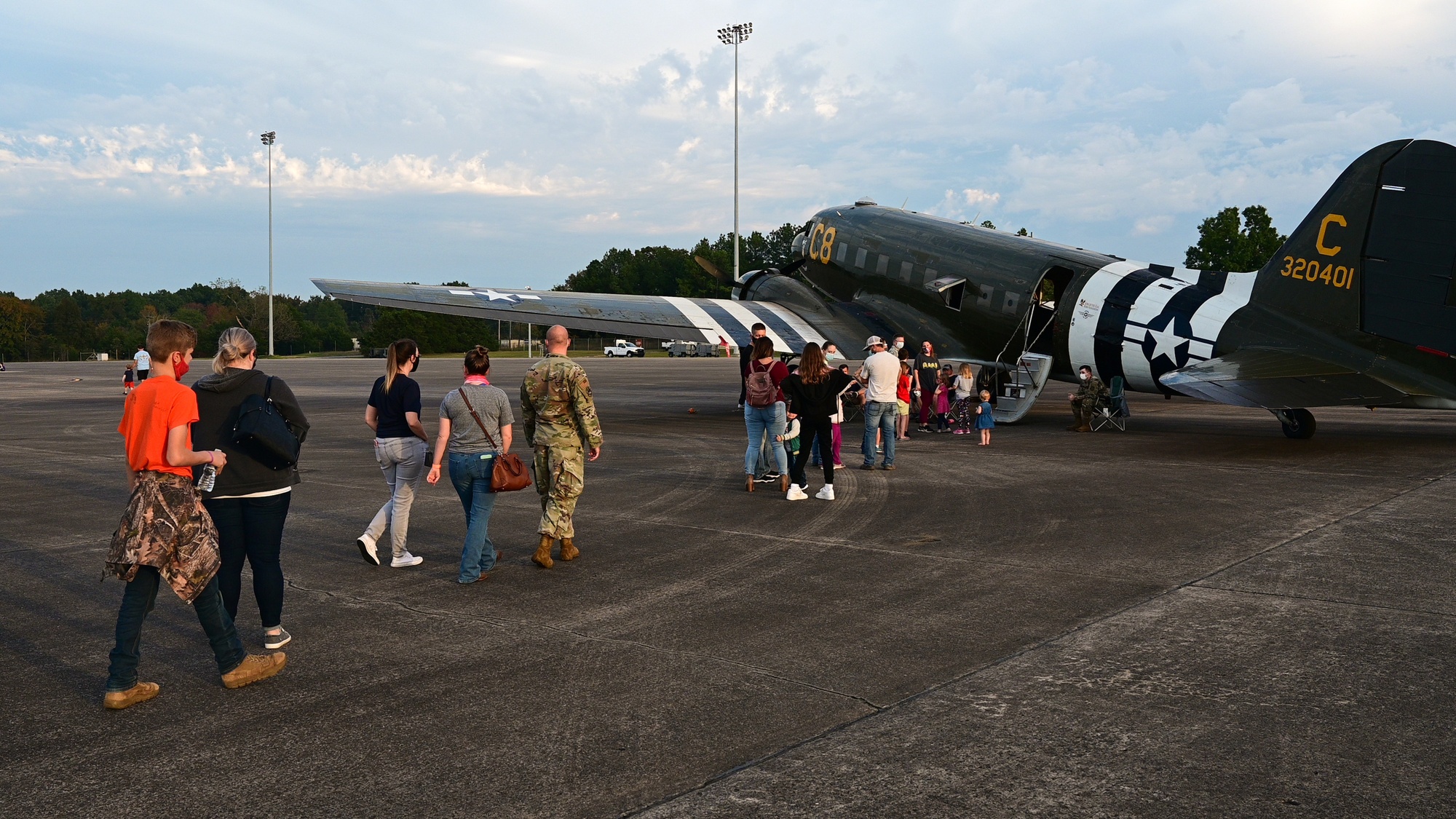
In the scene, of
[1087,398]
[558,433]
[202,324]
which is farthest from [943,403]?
[202,324]

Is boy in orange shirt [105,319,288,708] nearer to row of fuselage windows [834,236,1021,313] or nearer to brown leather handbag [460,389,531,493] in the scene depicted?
brown leather handbag [460,389,531,493]

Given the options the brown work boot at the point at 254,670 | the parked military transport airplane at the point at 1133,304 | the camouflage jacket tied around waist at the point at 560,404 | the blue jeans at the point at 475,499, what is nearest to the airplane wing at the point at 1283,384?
the parked military transport airplane at the point at 1133,304

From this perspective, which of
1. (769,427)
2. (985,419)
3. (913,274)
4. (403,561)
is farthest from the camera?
(913,274)

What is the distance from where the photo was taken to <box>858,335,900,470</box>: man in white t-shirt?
13602mm

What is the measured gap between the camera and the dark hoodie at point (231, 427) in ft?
18.7

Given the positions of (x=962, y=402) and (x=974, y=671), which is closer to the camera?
(x=974, y=671)

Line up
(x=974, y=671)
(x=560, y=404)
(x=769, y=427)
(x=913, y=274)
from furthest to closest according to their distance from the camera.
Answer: (x=913, y=274) < (x=769, y=427) < (x=560, y=404) < (x=974, y=671)

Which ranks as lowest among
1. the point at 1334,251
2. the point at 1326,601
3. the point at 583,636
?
the point at 583,636

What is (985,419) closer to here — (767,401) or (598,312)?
(767,401)

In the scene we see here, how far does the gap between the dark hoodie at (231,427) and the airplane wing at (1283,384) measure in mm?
12174

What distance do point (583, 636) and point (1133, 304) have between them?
14.6 metres

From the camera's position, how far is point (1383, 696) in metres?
5.18

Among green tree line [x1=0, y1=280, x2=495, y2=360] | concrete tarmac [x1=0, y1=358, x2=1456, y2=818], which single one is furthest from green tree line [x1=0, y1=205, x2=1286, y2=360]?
concrete tarmac [x1=0, y1=358, x2=1456, y2=818]

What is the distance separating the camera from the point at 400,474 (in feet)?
27.5
